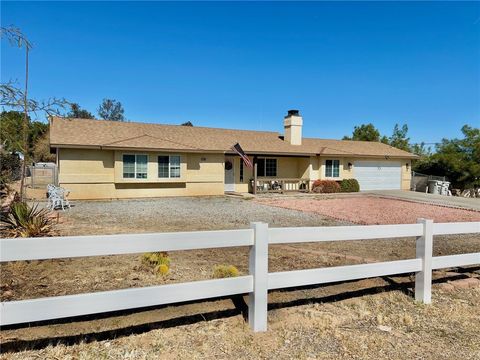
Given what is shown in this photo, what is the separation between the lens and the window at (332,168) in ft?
80.8

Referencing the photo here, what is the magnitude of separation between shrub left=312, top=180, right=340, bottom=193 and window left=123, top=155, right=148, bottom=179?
11574 millimetres

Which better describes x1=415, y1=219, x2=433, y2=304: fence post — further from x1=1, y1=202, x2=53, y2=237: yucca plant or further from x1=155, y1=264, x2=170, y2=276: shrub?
x1=1, y1=202, x2=53, y2=237: yucca plant

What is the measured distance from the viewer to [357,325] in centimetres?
368

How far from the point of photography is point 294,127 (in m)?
25.3

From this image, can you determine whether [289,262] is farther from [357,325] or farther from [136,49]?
[136,49]

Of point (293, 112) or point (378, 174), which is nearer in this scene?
point (293, 112)

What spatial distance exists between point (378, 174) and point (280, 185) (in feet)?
29.9

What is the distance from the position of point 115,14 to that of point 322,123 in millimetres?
36461

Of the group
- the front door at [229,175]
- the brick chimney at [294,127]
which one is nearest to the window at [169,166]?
the front door at [229,175]

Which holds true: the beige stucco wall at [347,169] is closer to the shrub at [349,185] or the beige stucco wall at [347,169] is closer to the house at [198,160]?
the house at [198,160]

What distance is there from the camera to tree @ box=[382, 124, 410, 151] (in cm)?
4803

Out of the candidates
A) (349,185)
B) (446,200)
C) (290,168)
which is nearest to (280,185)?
(290,168)

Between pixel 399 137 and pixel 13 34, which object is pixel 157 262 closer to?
pixel 13 34

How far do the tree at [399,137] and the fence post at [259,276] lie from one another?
1966 inches
